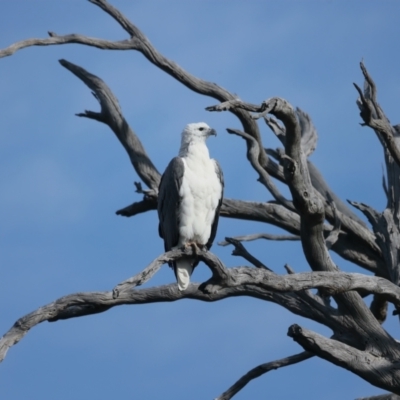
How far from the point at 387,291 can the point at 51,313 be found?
10.3ft

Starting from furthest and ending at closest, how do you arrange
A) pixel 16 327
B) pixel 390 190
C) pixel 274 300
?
pixel 390 190 < pixel 274 300 < pixel 16 327

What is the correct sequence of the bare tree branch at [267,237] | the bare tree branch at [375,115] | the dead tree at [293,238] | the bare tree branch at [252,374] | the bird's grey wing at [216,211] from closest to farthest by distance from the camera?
the dead tree at [293,238], the bird's grey wing at [216,211], the bare tree branch at [375,115], the bare tree branch at [252,374], the bare tree branch at [267,237]

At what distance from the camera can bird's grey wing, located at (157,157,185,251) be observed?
9.75 m

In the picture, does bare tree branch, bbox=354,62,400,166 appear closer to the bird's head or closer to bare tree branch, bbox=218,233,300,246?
the bird's head

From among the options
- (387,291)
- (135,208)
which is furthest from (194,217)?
(135,208)

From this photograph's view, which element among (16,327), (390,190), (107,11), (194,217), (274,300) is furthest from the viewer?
(107,11)

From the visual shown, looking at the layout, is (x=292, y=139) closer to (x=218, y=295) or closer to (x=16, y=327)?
(x=218, y=295)

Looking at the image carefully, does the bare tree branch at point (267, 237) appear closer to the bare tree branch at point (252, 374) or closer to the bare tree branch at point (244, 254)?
the bare tree branch at point (244, 254)

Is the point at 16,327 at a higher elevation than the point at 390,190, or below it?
below

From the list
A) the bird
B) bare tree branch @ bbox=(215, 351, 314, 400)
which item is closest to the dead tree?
bare tree branch @ bbox=(215, 351, 314, 400)

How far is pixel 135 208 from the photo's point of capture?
13391 millimetres

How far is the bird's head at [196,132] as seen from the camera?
33.0ft

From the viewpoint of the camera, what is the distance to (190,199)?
973 centimetres

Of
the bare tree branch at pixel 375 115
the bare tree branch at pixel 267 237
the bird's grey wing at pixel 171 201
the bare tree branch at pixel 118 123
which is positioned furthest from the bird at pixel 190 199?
the bare tree branch at pixel 267 237
